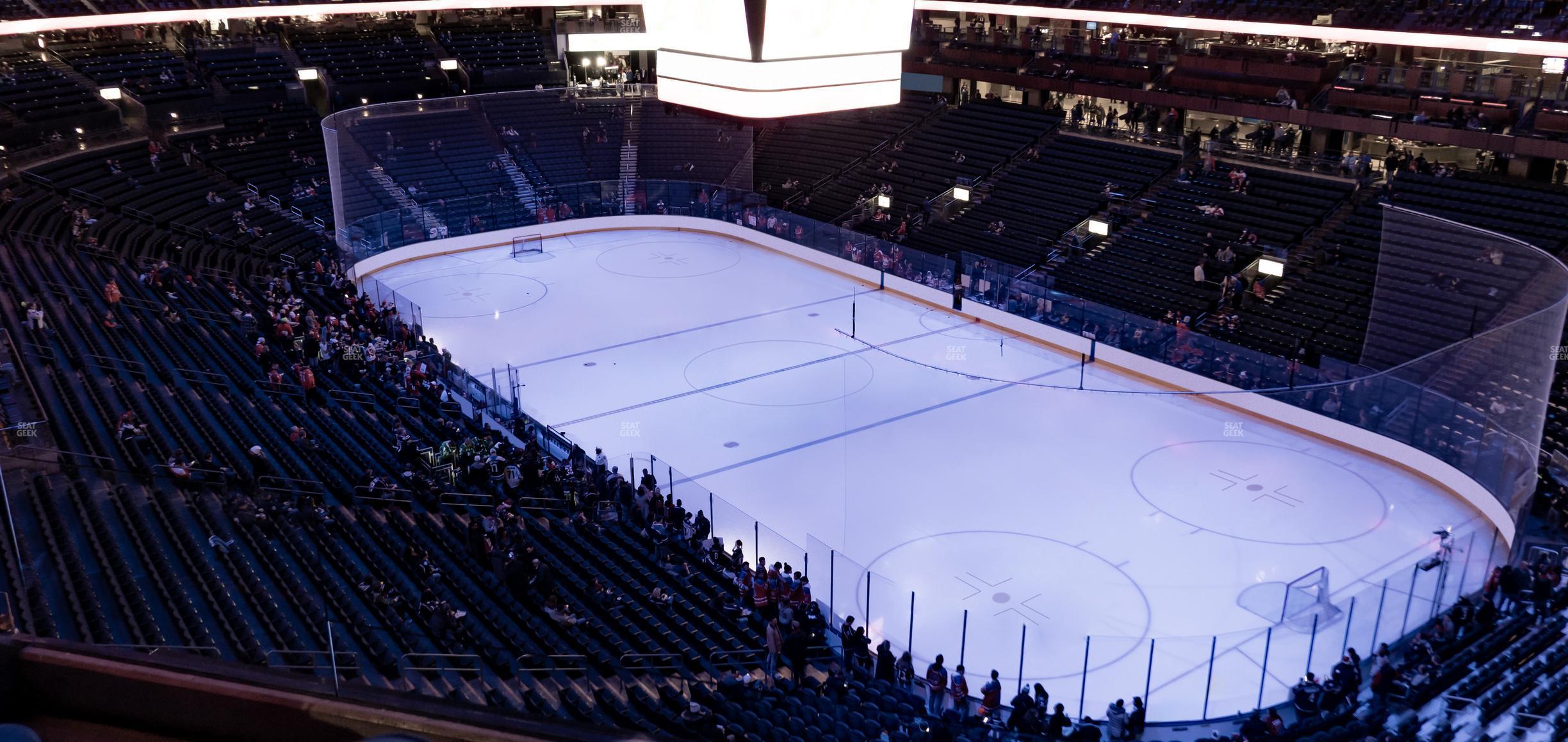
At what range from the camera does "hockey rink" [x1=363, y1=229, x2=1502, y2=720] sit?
14305 mm

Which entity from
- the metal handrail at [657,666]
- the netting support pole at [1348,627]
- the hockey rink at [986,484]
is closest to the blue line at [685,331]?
the hockey rink at [986,484]

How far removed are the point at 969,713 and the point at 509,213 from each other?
27067mm

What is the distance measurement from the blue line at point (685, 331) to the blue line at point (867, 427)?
695 centimetres

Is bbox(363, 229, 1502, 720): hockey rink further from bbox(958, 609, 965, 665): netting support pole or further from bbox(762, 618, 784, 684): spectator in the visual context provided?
bbox(762, 618, 784, 684): spectator

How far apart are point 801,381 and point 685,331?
4.53 metres

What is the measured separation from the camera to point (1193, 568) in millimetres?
16547

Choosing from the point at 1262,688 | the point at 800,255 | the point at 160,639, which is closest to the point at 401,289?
the point at 800,255

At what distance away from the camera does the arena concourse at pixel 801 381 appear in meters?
11.4

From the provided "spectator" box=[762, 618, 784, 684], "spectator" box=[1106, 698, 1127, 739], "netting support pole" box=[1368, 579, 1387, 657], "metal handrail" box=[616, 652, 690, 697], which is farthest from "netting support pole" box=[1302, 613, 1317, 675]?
"metal handrail" box=[616, 652, 690, 697]

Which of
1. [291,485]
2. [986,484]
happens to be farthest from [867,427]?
[291,485]

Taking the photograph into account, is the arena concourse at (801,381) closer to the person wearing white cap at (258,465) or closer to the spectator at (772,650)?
the spectator at (772,650)

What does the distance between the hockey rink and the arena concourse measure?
0.11 metres

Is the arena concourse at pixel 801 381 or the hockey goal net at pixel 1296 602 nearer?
the arena concourse at pixel 801 381

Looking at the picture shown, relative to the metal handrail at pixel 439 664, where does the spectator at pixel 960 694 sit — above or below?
below
